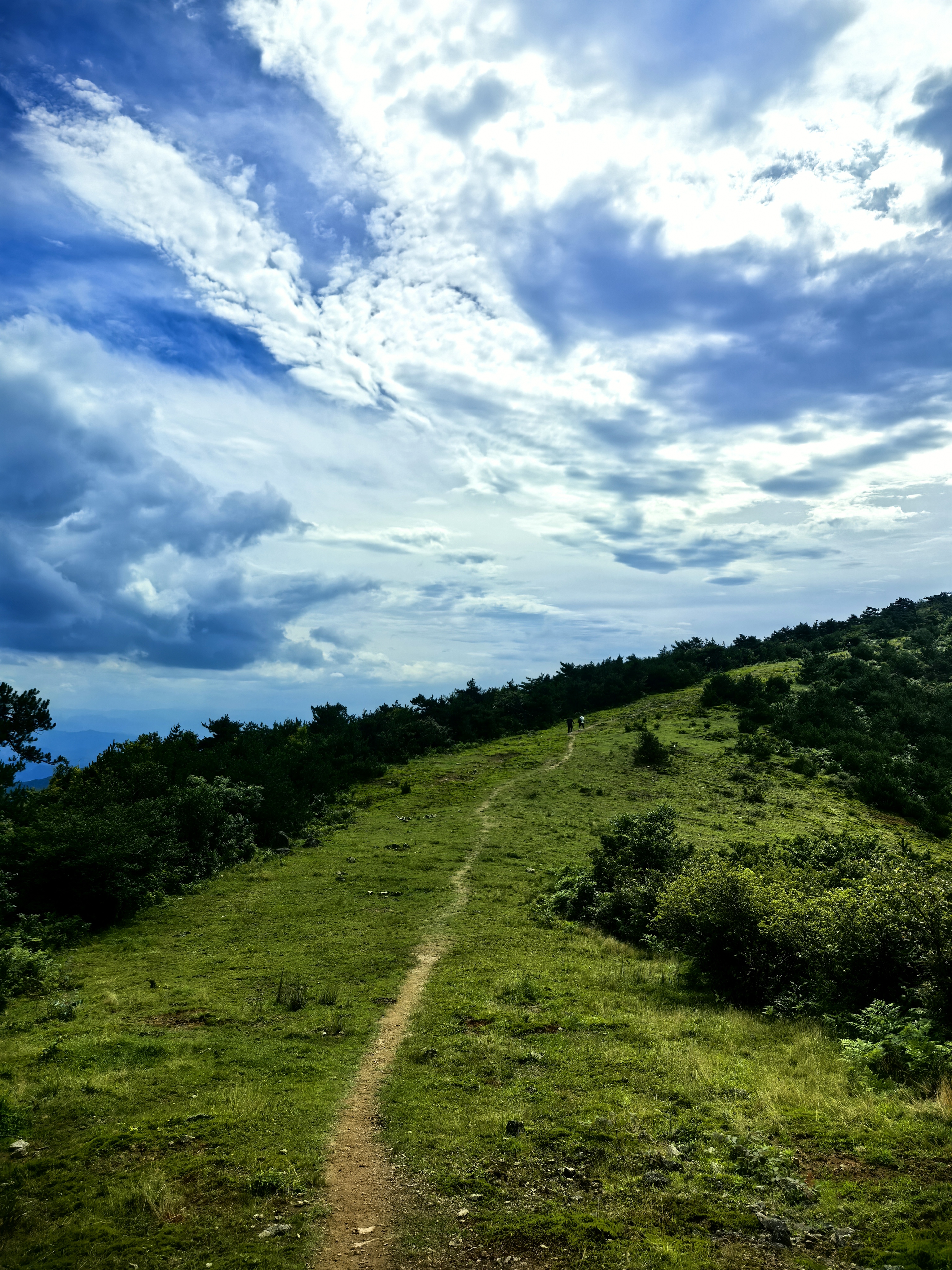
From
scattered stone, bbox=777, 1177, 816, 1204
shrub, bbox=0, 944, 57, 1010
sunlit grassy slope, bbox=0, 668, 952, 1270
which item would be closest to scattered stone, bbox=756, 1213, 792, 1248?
sunlit grassy slope, bbox=0, 668, 952, 1270

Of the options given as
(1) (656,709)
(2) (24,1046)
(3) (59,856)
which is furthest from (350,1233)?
(1) (656,709)

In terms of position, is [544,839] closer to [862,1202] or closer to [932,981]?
[932,981]

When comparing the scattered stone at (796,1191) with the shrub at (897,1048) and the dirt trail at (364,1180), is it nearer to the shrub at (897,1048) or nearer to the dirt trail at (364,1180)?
the shrub at (897,1048)

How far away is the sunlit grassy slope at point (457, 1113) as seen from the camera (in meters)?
7.38

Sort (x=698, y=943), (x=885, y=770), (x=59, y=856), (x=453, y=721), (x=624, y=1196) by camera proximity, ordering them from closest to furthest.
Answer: (x=624, y=1196) → (x=698, y=943) → (x=59, y=856) → (x=885, y=770) → (x=453, y=721)

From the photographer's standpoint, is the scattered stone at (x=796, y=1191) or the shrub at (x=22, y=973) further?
the shrub at (x=22, y=973)

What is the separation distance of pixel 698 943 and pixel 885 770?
158 feet

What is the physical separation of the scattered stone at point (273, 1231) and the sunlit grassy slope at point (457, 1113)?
0.08 metres

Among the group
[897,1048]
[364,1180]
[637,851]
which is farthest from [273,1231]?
[637,851]

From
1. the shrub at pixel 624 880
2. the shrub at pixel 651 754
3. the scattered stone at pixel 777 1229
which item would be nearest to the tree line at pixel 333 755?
the shrub at pixel 651 754

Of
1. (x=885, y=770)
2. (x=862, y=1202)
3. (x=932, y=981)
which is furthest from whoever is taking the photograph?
(x=885, y=770)

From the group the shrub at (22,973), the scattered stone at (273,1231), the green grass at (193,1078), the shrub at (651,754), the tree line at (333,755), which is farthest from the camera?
the shrub at (651,754)

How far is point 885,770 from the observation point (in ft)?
182

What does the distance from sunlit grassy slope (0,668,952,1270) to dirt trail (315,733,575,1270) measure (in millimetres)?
209
